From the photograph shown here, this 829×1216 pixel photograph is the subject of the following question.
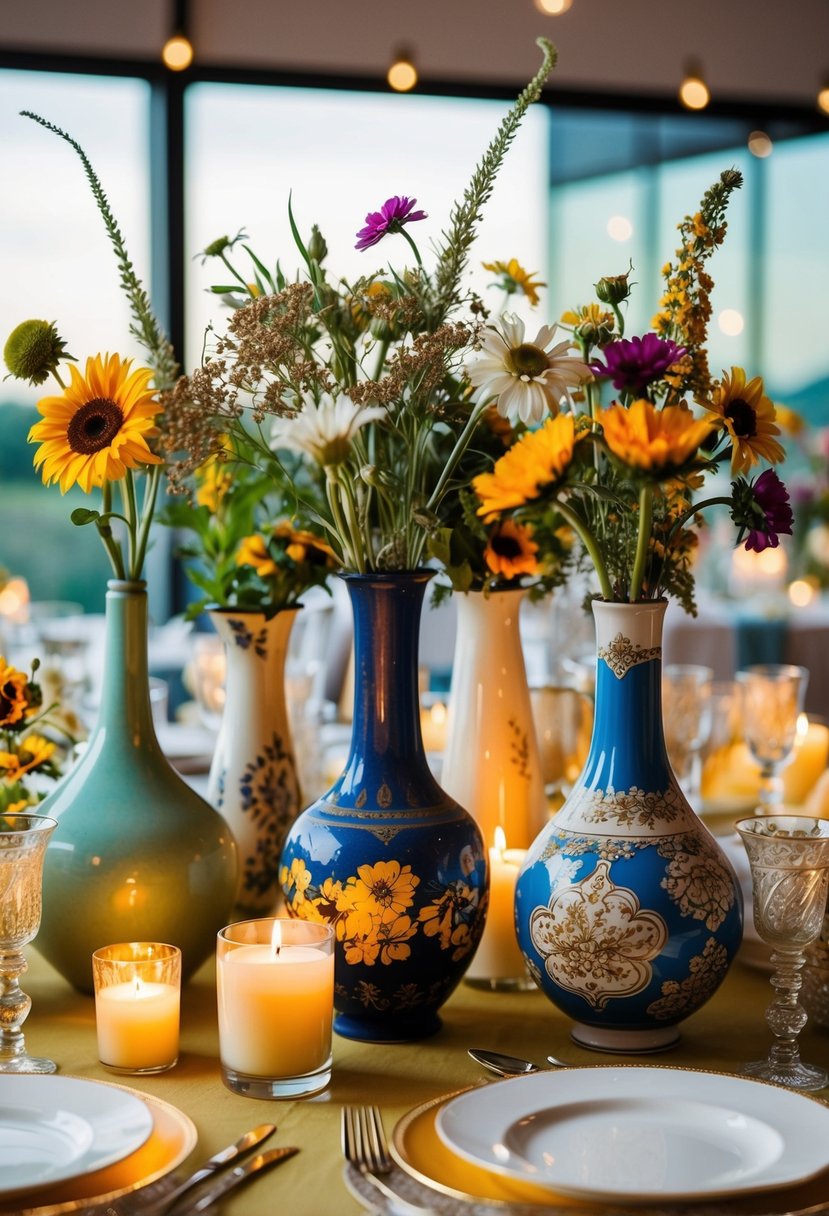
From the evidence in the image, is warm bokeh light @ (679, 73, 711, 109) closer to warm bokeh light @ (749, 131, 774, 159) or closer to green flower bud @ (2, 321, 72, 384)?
warm bokeh light @ (749, 131, 774, 159)

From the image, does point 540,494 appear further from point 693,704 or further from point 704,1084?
point 693,704

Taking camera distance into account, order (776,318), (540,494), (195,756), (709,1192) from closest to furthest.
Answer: (709,1192) → (540,494) → (195,756) → (776,318)

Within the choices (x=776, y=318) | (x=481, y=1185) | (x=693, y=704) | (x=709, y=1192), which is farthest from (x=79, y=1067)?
(x=776, y=318)

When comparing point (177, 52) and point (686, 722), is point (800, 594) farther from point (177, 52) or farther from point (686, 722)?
point (686, 722)

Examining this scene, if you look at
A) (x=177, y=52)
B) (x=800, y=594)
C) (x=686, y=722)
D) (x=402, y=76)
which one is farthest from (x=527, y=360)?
(x=177, y=52)

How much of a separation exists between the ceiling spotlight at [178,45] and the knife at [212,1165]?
481cm

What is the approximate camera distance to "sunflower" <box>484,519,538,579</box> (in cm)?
Answer: 124

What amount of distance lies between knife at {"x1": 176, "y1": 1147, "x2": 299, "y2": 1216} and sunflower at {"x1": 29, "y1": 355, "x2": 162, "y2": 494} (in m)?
0.51

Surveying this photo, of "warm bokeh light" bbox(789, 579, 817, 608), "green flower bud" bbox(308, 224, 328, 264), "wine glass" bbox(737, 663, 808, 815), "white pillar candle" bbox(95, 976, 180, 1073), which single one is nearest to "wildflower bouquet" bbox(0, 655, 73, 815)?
"white pillar candle" bbox(95, 976, 180, 1073)

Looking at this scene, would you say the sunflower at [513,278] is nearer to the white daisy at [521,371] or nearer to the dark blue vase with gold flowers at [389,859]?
Answer: the white daisy at [521,371]

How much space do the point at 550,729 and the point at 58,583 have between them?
4.66m

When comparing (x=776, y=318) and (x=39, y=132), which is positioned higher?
(x=39, y=132)

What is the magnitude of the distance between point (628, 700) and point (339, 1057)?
355 mm

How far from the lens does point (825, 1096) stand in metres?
0.96
